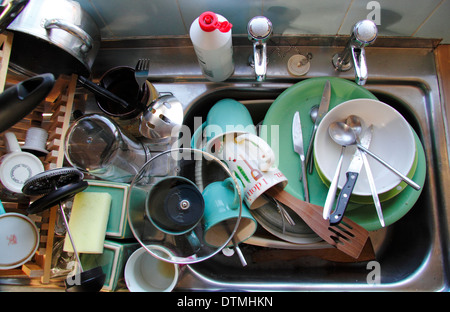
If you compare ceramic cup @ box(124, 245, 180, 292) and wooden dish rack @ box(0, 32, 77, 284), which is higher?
wooden dish rack @ box(0, 32, 77, 284)

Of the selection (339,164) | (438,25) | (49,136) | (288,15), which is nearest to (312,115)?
(339,164)

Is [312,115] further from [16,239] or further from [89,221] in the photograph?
[16,239]

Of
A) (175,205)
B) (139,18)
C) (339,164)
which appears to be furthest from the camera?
(139,18)

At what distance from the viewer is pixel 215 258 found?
792mm

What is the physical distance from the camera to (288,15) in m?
0.71

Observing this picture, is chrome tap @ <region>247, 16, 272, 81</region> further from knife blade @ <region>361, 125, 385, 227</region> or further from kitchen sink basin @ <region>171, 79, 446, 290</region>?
knife blade @ <region>361, 125, 385, 227</region>

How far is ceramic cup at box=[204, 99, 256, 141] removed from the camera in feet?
2.17

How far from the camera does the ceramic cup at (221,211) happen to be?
532 millimetres

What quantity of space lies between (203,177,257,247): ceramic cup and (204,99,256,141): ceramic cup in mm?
139

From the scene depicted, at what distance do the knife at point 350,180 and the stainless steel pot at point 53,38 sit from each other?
62 centimetres

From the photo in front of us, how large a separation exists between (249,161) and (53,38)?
0.46 meters

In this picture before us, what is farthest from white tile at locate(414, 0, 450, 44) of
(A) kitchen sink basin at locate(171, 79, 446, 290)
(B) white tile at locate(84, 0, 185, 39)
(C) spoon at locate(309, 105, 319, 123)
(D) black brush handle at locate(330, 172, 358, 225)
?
(B) white tile at locate(84, 0, 185, 39)

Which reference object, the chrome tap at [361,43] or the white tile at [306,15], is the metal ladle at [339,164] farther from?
the white tile at [306,15]

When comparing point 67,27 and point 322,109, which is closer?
point 67,27
